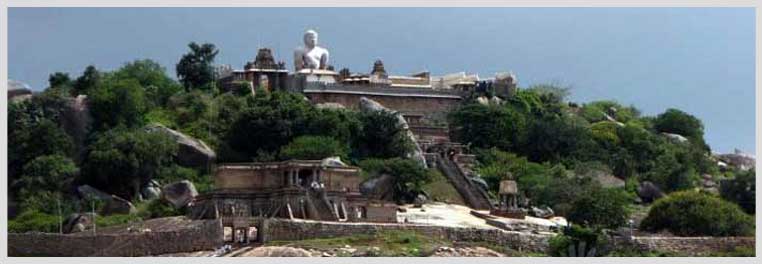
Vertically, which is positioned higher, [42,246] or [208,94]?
[208,94]

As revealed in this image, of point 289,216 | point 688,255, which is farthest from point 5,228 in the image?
point 688,255

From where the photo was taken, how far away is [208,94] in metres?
95.9

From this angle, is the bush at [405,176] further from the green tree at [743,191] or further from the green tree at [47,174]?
the green tree at [743,191]

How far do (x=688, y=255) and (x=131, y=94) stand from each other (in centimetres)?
2483

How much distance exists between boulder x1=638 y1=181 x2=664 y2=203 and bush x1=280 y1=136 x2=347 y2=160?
10.1 m

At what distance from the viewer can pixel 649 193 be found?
89.2m

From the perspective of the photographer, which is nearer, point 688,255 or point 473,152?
point 688,255

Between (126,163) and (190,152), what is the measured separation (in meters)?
4.44

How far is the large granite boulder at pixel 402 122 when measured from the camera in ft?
288

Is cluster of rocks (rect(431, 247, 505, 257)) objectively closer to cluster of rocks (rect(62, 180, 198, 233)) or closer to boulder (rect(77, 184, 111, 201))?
cluster of rocks (rect(62, 180, 198, 233))

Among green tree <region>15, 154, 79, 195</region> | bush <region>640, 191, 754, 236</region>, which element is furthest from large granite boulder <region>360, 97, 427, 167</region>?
green tree <region>15, 154, 79, 195</region>

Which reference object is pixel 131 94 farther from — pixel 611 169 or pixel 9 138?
pixel 611 169

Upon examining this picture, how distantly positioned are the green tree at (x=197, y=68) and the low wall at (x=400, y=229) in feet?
86.1

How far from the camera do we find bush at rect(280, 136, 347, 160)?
8281cm
